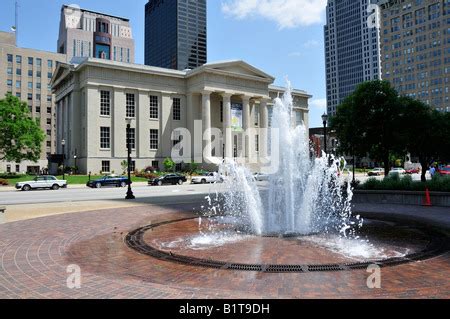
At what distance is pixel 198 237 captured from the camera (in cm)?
1091

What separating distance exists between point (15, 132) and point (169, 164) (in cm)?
2339

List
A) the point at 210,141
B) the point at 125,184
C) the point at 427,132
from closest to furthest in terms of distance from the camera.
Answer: the point at 427,132
the point at 125,184
the point at 210,141

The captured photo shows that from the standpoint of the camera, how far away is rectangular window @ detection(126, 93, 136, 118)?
6350cm

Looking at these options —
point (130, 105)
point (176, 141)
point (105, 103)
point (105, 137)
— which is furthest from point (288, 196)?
point (176, 141)

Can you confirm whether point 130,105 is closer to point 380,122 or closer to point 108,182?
point 108,182

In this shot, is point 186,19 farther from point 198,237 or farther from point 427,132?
point 198,237

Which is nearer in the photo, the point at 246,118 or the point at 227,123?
the point at 227,123

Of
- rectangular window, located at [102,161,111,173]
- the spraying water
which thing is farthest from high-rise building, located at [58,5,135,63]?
the spraying water

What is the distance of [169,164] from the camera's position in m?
62.0

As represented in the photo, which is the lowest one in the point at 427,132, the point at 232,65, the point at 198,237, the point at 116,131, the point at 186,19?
the point at 198,237

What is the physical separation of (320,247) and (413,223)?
17.8ft

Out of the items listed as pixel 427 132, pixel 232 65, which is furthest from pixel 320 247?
pixel 232 65

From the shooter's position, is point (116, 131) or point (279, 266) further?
point (116, 131)
